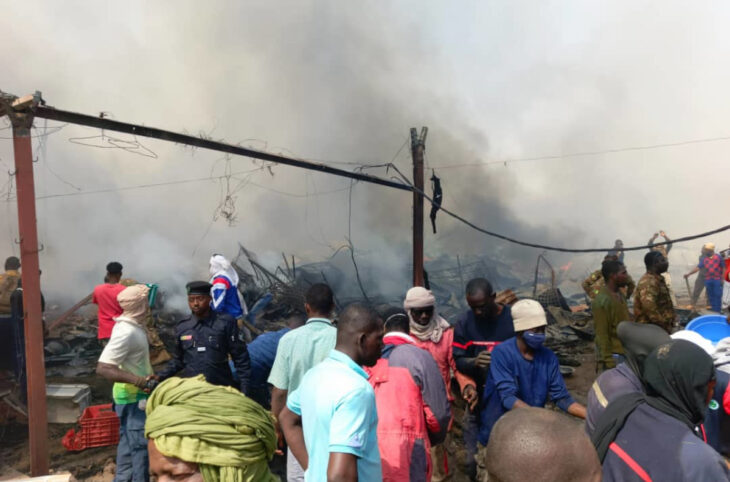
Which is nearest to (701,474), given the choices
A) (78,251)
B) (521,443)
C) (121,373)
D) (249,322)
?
(521,443)

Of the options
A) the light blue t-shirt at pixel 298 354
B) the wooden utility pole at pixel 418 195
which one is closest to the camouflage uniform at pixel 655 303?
the wooden utility pole at pixel 418 195

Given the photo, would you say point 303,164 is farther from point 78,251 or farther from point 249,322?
point 78,251

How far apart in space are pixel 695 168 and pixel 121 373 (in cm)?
1893

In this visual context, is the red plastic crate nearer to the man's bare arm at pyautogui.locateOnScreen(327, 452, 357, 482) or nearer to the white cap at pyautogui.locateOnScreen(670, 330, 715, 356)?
the man's bare arm at pyautogui.locateOnScreen(327, 452, 357, 482)

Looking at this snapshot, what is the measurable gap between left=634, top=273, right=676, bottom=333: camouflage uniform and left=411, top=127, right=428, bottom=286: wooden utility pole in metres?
2.76

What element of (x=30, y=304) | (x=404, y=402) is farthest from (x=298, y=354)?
(x=30, y=304)

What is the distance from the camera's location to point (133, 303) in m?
3.65

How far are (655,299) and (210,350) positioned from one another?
463 cm

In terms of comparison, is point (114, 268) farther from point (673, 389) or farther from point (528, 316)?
point (673, 389)

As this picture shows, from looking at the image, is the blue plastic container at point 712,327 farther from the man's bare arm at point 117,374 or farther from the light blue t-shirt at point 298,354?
the man's bare arm at point 117,374

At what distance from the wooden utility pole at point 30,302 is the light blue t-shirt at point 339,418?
356cm

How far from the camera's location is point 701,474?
1.53m

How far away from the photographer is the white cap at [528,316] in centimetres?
309

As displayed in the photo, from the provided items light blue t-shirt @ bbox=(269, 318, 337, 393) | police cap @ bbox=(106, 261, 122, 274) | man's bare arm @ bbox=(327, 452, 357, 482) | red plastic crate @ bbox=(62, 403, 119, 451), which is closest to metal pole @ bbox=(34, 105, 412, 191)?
police cap @ bbox=(106, 261, 122, 274)
